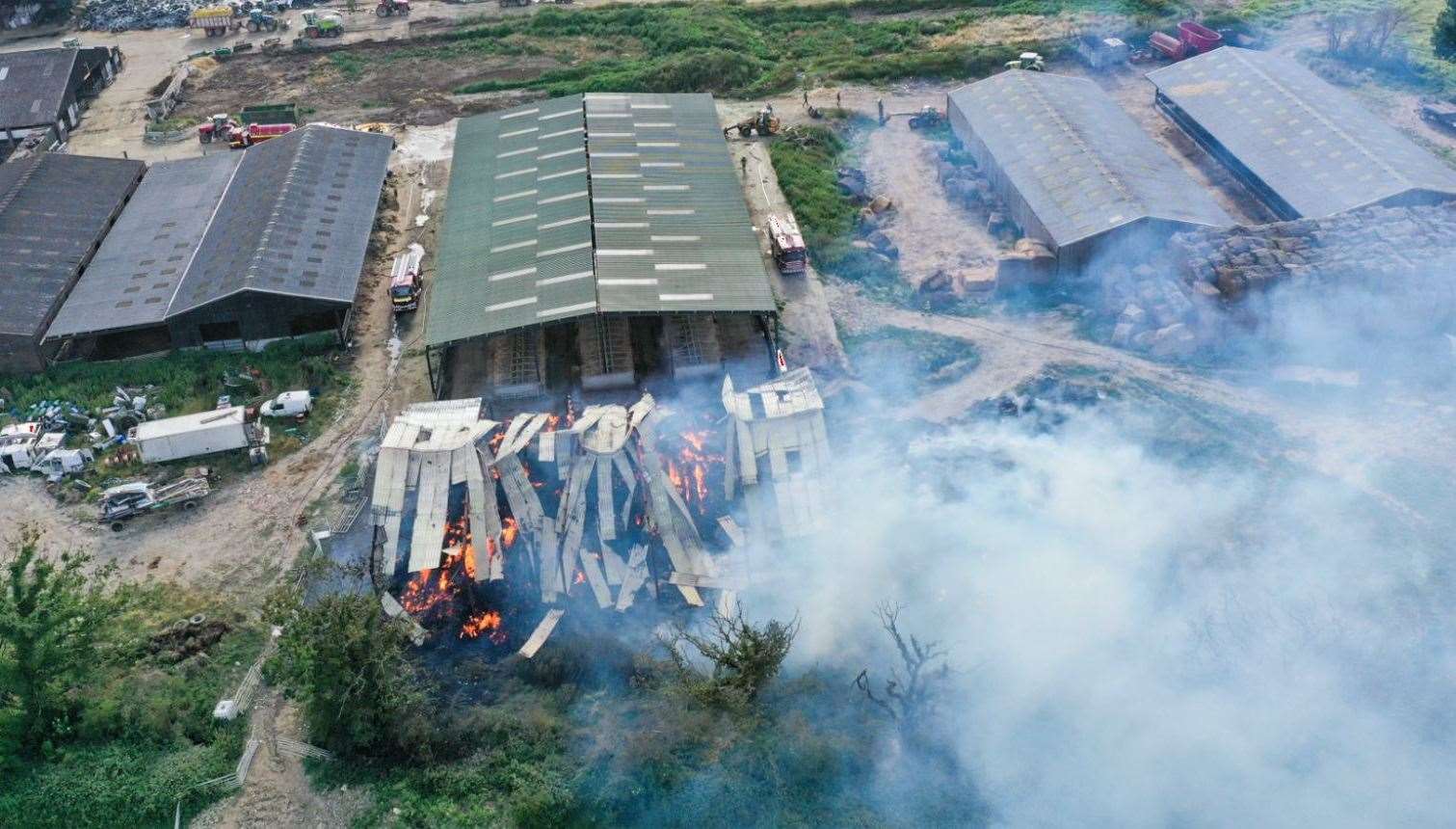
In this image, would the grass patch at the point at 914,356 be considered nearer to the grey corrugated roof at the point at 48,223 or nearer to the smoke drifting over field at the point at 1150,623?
the smoke drifting over field at the point at 1150,623

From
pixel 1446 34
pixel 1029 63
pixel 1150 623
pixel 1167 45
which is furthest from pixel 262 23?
pixel 1446 34

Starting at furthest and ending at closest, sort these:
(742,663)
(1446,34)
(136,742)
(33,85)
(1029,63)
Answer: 1. (33,85)
2. (1029,63)
3. (1446,34)
4. (136,742)
5. (742,663)

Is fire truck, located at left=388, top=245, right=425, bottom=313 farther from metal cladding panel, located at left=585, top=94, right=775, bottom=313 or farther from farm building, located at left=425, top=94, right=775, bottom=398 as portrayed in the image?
metal cladding panel, located at left=585, top=94, right=775, bottom=313

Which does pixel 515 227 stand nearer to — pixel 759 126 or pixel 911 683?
pixel 759 126

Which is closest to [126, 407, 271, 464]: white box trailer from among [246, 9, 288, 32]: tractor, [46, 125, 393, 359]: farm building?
[46, 125, 393, 359]: farm building

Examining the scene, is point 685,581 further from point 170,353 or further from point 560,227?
point 170,353

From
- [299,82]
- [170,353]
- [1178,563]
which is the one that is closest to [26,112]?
[299,82]
